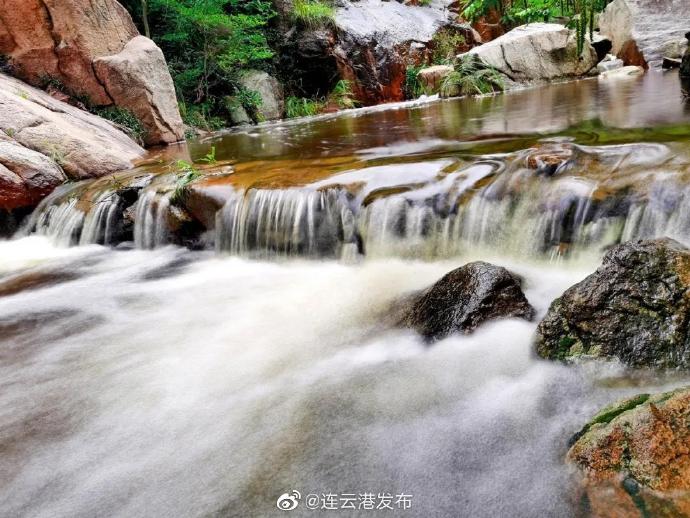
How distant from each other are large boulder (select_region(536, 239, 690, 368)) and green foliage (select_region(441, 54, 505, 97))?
15.2 meters

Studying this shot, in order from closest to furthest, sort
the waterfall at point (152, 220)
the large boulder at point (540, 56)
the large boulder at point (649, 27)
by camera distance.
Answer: the waterfall at point (152, 220)
the large boulder at point (649, 27)
the large boulder at point (540, 56)

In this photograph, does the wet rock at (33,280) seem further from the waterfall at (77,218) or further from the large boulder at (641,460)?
the large boulder at (641,460)

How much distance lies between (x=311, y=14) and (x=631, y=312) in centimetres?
1967

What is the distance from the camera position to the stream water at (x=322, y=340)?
1918 millimetres

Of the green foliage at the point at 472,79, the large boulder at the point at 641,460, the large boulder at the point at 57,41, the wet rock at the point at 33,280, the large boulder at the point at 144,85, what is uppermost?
the large boulder at the point at 57,41

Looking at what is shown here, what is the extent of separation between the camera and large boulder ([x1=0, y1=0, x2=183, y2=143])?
10.3 metres

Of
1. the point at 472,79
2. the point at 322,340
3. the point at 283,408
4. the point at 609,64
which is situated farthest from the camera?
the point at 609,64

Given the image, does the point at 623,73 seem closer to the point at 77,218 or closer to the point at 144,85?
the point at 144,85

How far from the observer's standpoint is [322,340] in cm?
311

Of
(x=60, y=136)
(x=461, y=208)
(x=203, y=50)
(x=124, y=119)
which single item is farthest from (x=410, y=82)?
(x=461, y=208)

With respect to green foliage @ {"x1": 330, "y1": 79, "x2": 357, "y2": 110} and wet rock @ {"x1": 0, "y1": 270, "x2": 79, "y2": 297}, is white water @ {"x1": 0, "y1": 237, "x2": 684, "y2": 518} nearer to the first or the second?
wet rock @ {"x1": 0, "y1": 270, "x2": 79, "y2": 297}

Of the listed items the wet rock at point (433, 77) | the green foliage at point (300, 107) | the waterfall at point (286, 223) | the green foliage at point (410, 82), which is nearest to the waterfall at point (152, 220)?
the waterfall at point (286, 223)

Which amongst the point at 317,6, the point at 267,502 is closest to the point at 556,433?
the point at 267,502

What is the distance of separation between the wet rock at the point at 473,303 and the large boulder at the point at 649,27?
55.1ft
